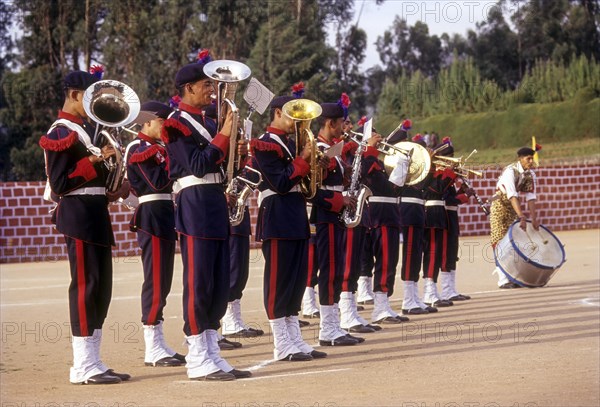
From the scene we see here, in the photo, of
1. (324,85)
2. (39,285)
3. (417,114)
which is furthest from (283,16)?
(39,285)

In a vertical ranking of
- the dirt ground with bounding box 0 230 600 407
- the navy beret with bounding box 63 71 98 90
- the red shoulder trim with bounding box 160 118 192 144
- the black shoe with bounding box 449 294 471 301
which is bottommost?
the dirt ground with bounding box 0 230 600 407

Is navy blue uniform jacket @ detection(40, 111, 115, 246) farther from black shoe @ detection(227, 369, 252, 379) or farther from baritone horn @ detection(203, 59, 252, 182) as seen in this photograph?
black shoe @ detection(227, 369, 252, 379)

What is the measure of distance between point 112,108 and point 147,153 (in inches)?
46.4

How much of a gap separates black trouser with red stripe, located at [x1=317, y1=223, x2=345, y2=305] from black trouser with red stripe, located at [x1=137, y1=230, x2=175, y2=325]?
1.58 m

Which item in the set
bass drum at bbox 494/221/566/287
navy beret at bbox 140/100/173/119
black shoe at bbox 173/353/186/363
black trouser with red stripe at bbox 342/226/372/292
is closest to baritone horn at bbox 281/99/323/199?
navy beret at bbox 140/100/173/119

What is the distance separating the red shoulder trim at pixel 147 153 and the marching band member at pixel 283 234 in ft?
2.54

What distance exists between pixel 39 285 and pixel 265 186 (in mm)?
9005

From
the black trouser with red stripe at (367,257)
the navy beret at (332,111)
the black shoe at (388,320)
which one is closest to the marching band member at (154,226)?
the navy beret at (332,111)

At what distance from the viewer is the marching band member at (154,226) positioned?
380 inches

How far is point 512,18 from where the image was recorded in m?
51.6

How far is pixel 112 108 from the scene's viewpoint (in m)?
8.49

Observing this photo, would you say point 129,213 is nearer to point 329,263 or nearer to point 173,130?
point 329,263

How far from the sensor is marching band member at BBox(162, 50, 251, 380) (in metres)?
8.62

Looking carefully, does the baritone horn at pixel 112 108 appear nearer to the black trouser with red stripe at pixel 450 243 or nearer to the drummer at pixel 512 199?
the black trouser with red stripe at pixel 450 243
